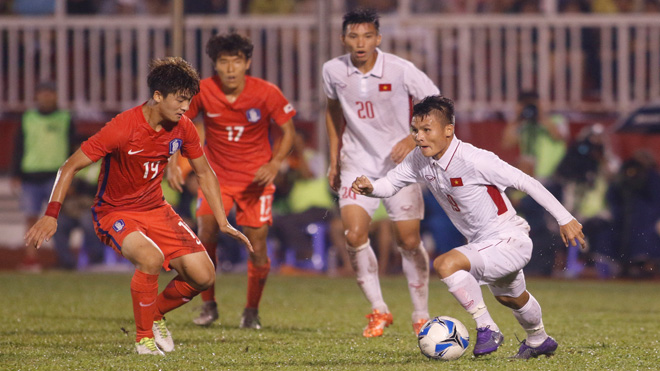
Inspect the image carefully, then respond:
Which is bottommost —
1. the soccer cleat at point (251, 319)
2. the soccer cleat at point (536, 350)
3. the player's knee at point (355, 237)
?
the soccer cleat at point (251, 319)

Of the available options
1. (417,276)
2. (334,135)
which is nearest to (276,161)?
(334,135)

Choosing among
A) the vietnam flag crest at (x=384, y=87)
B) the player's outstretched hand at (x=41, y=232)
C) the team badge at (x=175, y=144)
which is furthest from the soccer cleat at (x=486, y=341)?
the player's outstretched hand at (x=41, y=232)

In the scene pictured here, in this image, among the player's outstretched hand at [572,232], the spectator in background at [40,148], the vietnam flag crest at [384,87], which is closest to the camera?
the player's outstretched hand at [572,232]

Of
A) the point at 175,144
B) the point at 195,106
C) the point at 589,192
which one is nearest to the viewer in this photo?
the point at 175,144

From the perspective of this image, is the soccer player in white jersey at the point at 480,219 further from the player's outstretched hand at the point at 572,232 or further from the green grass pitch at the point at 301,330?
the green grass pitch at the point at 301,330

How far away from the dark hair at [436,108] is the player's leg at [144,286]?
1813 millimetres

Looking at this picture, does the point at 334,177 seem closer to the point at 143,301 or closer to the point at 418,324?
the point at 418,324

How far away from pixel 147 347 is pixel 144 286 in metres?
0.37

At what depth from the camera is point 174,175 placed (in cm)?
750

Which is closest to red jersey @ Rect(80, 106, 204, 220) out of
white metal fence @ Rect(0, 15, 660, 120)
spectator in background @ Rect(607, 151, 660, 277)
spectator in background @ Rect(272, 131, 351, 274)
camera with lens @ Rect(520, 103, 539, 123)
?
spectator in background @ Rect(272, 131, 351, 274)

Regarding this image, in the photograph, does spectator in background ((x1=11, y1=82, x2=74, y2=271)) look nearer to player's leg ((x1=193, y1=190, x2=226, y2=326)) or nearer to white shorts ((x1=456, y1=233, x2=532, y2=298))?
player's leg ((x1=193, y1=190, x2=226, y2=326))

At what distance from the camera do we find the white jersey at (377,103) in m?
7.40

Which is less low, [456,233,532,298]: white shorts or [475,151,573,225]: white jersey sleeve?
[475,151,573,225]: white jersey sleeve

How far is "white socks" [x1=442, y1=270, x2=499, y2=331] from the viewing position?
5652 millimetres
